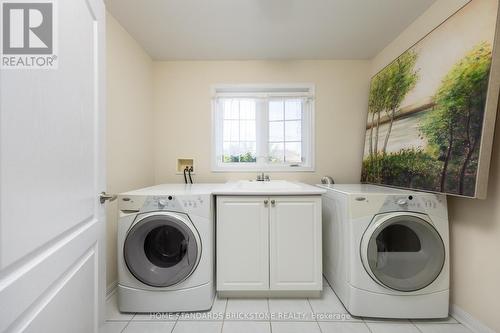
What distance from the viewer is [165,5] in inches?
70.7

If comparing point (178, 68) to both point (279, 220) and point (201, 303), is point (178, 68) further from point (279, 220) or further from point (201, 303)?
point (201, 303)

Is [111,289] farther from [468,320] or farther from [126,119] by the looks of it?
[468,320]

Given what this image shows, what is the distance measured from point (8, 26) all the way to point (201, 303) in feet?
5.74

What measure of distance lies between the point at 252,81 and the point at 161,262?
2.04m

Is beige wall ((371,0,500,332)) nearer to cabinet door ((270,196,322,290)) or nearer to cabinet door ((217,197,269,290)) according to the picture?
cabinet door ((270,196,322,290))

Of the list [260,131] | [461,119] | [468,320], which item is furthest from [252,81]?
[468,320]

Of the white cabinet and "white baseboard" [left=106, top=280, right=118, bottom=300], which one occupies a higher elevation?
the white cabinet

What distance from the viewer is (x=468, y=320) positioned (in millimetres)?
1538

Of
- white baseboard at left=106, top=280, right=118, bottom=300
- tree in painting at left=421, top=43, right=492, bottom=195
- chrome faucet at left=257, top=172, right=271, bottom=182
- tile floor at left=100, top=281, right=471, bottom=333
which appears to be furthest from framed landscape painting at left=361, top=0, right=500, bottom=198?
white baseboard at left=106, top=280, right=118, bottom=300

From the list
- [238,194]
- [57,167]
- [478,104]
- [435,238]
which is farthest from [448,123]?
[57,167]

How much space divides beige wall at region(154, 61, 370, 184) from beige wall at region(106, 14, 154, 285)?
18 centimetres

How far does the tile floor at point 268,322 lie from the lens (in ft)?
5.07

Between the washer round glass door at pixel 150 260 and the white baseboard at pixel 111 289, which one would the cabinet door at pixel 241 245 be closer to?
the washer round glass door at pixel 150 260

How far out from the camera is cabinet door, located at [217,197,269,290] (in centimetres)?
180
